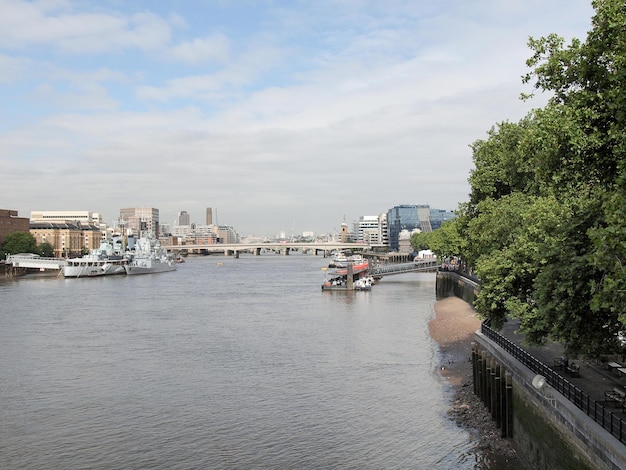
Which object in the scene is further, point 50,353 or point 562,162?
point 50,353

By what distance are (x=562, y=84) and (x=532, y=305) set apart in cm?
966

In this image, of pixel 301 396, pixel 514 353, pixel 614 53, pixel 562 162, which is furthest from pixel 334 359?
pixel 614 53

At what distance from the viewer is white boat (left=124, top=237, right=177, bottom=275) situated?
487 ft

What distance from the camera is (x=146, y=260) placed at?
153250 mm

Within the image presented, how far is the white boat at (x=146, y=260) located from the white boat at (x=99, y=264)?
2.26m

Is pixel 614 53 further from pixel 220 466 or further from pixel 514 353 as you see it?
pixel 220 466

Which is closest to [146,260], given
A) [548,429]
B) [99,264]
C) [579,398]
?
[99,264]

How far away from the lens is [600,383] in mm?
22547

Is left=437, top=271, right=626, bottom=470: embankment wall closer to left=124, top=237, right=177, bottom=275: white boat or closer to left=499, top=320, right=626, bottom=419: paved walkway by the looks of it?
left=499, top=320, right=626, bottom=419: paved walkway

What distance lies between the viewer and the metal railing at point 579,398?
16608 millimetres

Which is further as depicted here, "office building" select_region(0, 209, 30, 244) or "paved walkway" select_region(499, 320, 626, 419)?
"office building" select_region(0, 209, 30, 244)

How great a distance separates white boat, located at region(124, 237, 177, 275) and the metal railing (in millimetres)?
129417

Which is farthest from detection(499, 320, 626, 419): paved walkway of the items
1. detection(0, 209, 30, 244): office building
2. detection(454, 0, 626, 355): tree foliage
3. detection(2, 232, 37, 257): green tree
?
detection(0, 209, 30, 244): office building

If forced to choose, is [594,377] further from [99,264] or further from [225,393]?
[99,264]
